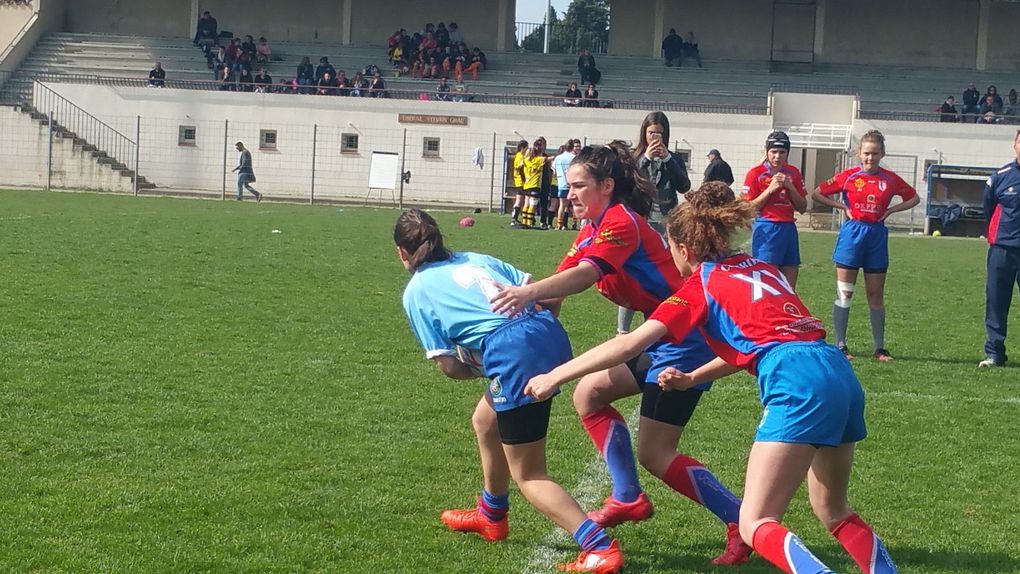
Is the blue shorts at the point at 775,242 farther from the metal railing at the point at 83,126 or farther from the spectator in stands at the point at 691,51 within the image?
the spectator in stands at the point at 691,51

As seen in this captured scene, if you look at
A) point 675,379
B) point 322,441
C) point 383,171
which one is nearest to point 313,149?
point 383,171

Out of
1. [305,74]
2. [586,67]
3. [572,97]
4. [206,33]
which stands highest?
[206,33]

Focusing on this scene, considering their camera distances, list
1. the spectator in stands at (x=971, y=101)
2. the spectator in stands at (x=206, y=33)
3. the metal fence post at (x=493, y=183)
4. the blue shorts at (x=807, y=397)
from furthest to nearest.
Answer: the spectator in stands at (x=206, y=33) < the spectator in stands at (x=971, y=101) < the metal fence post at (x=493, y=183) < the blue shorts at (x=807, y=397)

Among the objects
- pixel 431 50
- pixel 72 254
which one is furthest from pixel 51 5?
pixel 72 254

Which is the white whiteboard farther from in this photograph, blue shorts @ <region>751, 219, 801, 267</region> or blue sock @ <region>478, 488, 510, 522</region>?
blue sock @ <region>478, 488, 510, 522</region>

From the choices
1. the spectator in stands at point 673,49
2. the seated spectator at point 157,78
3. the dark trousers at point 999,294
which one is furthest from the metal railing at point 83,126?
the dark trousers at point 999,294

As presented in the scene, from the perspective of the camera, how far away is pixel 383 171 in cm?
3553

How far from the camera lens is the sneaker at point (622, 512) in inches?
197

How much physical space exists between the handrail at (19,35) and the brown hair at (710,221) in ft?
130

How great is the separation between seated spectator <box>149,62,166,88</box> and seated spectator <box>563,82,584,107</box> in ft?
40.0

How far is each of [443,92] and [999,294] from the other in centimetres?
2830

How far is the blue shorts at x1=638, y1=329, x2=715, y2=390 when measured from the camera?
487 centimetres

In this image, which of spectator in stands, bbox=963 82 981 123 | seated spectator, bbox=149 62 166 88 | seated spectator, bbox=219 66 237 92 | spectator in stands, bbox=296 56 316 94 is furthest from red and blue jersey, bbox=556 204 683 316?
seated spectator, bbox=149 62 166 88

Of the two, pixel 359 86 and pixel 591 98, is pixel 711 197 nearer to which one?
pixel 591 98
